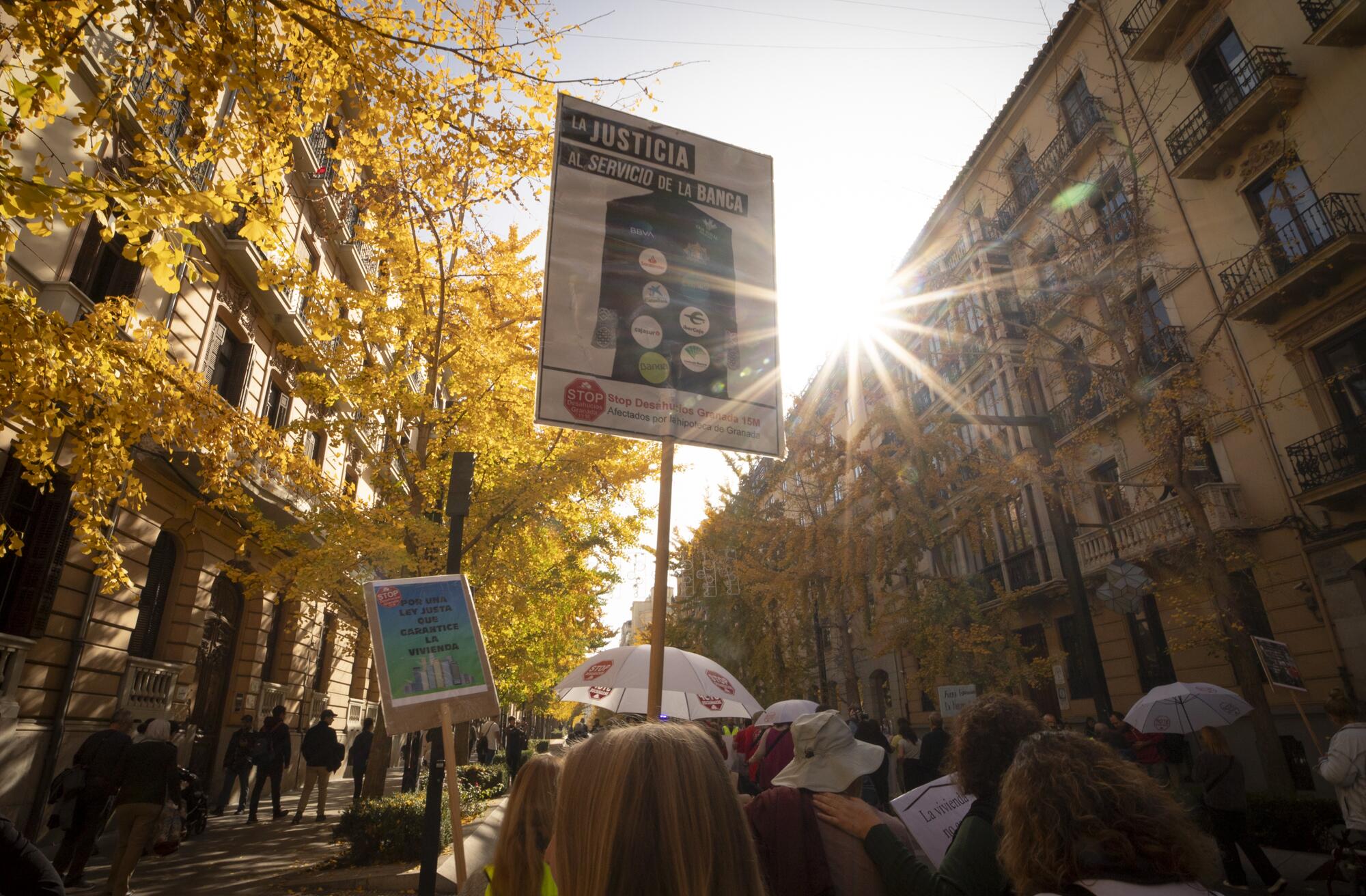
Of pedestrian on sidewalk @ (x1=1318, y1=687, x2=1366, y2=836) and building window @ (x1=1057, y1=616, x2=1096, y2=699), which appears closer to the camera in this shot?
pedestrian on sidewalk @ (x1=1318, y1=687, x2=1366, y2=836)

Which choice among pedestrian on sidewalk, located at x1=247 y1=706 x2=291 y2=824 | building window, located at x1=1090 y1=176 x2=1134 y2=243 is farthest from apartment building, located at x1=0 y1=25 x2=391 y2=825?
building window, located at x1=1090 y1=176 x2=1134 y2=243

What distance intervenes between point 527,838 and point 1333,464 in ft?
56.3

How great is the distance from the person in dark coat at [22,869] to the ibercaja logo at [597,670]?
194 inches

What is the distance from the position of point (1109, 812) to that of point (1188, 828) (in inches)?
8.0

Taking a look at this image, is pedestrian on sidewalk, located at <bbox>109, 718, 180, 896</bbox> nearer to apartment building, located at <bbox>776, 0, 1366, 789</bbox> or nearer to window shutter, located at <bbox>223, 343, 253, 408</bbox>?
window shutter, located at <bbox>223, 343, 253, 408</bbox>

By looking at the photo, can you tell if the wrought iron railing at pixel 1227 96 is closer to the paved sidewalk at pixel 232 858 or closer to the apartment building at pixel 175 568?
the apartment building at pixel 175 568

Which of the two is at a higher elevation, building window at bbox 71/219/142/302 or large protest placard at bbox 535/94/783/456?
building window at bbox 71/219/142/302

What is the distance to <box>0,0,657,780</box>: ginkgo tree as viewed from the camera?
194 inches

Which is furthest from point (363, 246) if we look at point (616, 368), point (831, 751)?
point (831, 751)

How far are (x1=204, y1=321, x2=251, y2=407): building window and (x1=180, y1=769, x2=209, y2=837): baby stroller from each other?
7727 millimetres

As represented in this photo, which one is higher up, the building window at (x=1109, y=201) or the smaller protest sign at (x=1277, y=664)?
the building window at (x=1109, y=201)

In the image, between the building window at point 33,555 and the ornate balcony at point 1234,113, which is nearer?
the building window at point 33,555

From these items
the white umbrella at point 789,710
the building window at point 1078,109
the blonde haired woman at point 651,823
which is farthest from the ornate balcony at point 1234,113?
the blonde haired woman at point 651,823

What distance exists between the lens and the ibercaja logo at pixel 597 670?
770cm
